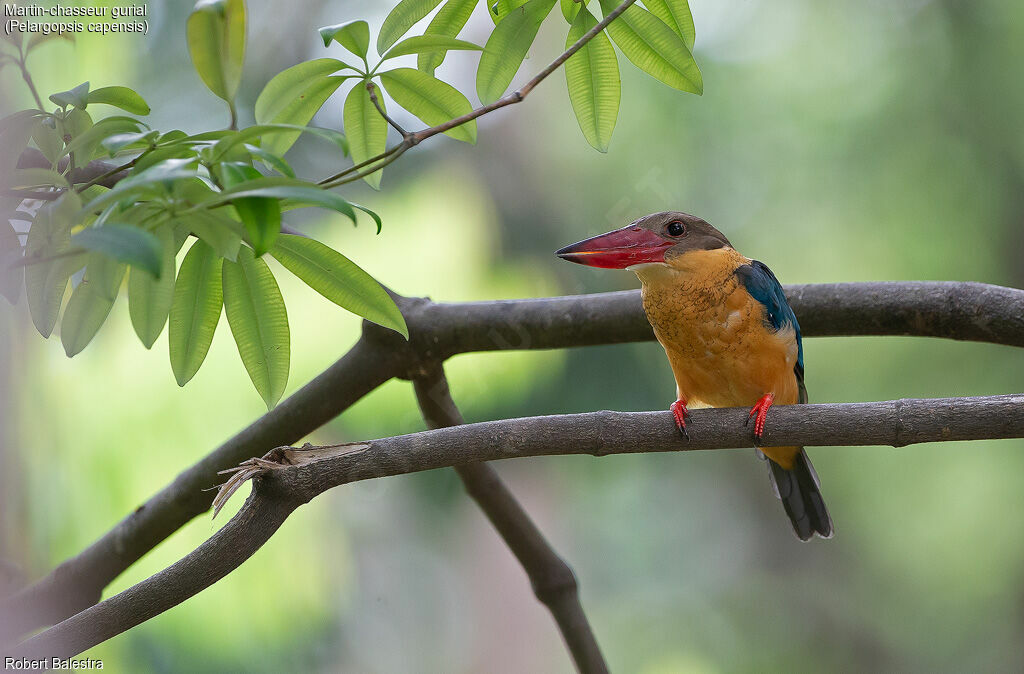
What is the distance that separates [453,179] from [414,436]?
384 cm

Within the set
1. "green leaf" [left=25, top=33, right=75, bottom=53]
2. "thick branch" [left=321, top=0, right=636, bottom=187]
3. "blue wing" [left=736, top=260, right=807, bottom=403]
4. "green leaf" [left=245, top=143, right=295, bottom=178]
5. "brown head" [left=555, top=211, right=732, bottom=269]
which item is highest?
"green leaf" [left=25, top=33, right=75, bottom=53]

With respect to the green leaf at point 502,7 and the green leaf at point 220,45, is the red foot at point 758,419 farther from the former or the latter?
the green leaf at point 220,45

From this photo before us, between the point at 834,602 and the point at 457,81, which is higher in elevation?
the point at 457,81

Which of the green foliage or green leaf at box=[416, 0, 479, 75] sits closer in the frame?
the green foliage

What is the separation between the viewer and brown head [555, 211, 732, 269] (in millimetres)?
1448

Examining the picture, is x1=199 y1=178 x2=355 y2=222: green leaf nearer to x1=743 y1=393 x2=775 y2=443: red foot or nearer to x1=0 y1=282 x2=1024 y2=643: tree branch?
x1=743 y1=393 x2=775 y2=443: red foot

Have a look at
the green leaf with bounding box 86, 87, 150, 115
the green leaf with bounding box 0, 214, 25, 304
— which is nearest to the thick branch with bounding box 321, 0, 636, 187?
the green leaf with bounding box 86, 87, 150, 115

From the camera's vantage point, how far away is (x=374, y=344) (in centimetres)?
159

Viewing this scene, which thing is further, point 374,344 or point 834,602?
point 834,602

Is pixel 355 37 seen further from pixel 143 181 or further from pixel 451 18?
pixel 143 181

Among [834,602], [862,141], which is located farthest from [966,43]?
[834,602]

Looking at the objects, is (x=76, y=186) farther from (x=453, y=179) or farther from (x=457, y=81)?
(x=453, y=179)

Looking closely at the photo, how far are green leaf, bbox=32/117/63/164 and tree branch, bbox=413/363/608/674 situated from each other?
35.1 inches

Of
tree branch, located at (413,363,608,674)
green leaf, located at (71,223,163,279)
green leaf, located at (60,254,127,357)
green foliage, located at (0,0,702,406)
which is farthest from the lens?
tree branch, located at (413,363,608,674)
